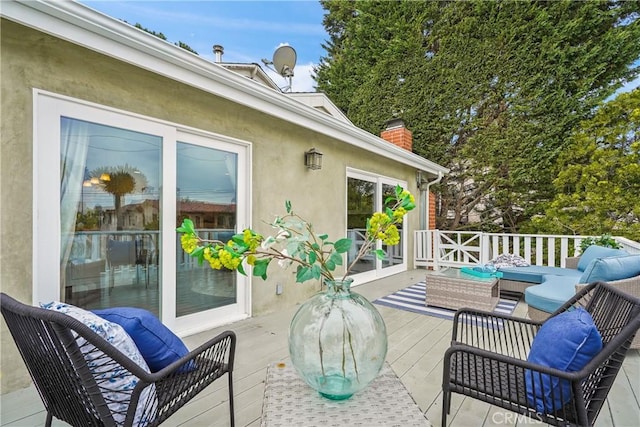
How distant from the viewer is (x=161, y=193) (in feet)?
9.34

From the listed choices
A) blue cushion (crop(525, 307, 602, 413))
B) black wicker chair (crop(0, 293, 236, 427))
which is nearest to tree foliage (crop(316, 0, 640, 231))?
blue cushion (crop(525, 307, 602, 413))

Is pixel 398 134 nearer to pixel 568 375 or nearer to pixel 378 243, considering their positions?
pixel 378 243

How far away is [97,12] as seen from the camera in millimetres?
2074

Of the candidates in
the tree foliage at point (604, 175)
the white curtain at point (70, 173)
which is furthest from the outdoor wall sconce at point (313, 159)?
the tree foliage at point (604, 175)

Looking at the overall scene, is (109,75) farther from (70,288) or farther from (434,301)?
(434,301)

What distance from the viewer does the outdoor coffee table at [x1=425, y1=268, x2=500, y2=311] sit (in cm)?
378

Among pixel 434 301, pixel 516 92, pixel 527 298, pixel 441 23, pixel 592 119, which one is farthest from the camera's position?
pixel 441 23

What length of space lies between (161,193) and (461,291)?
143 inches

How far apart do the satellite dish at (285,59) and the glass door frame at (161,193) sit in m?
3.84

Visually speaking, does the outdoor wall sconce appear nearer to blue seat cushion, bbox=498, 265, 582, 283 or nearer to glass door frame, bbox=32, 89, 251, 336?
glass door frame, bbox=32, 89, 251, 336

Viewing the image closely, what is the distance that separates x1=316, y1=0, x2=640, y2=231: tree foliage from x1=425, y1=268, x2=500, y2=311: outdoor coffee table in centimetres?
568

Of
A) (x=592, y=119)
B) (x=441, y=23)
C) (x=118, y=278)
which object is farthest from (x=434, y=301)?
(x=441, y=23)

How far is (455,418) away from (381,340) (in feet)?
3.71

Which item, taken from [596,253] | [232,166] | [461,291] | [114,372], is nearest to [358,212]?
[461,291]
